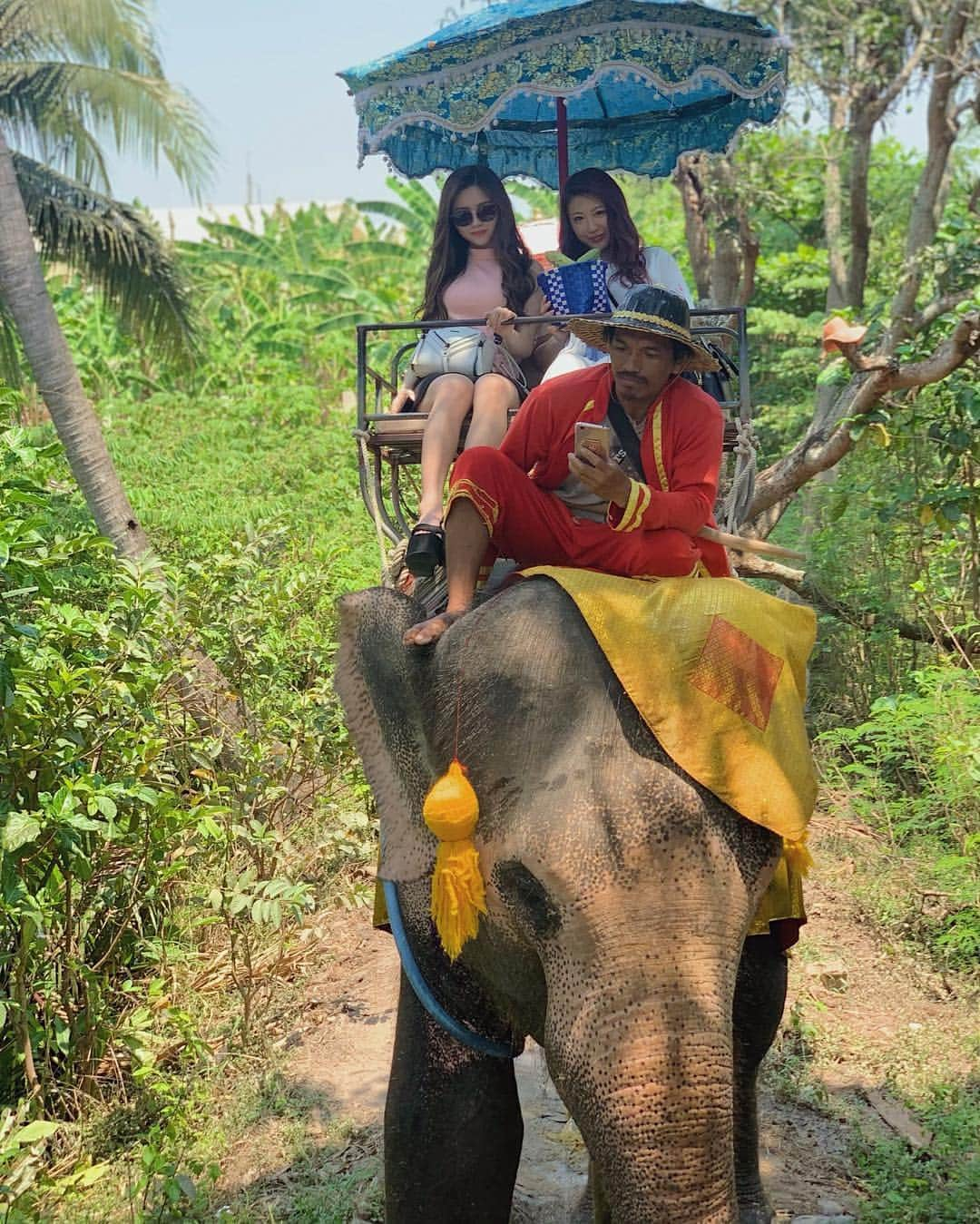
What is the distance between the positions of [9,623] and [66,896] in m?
1.04

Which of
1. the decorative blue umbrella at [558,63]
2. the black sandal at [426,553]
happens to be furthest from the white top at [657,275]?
the black sandal at [426,553]

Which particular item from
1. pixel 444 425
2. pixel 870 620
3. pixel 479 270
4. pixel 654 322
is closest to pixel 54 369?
pixel 479 270

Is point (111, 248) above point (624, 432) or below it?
above

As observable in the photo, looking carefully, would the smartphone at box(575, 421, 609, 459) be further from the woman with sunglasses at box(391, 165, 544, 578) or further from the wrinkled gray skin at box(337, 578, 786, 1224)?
the woman with sunglasses at box(391, 165, 544, 578)

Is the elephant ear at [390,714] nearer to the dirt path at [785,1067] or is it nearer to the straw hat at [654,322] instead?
the straw hat at [654,322]

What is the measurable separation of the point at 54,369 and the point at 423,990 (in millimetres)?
5338

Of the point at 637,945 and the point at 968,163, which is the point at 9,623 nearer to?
the point at 637,945

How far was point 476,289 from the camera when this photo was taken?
193 inches

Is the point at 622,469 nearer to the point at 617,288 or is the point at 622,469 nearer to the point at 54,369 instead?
the point at 617,288

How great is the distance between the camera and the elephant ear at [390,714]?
253cm

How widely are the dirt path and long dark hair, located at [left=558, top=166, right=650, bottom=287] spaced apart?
2524 millimetres

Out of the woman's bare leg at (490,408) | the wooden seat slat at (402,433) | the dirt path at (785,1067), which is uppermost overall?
the woman's bare leg at (490,408)

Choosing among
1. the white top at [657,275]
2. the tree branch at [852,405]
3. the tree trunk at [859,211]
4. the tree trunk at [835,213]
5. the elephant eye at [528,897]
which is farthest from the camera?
the tree trunk at [835,213]

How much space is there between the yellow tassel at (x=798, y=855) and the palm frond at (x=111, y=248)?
8.95m
